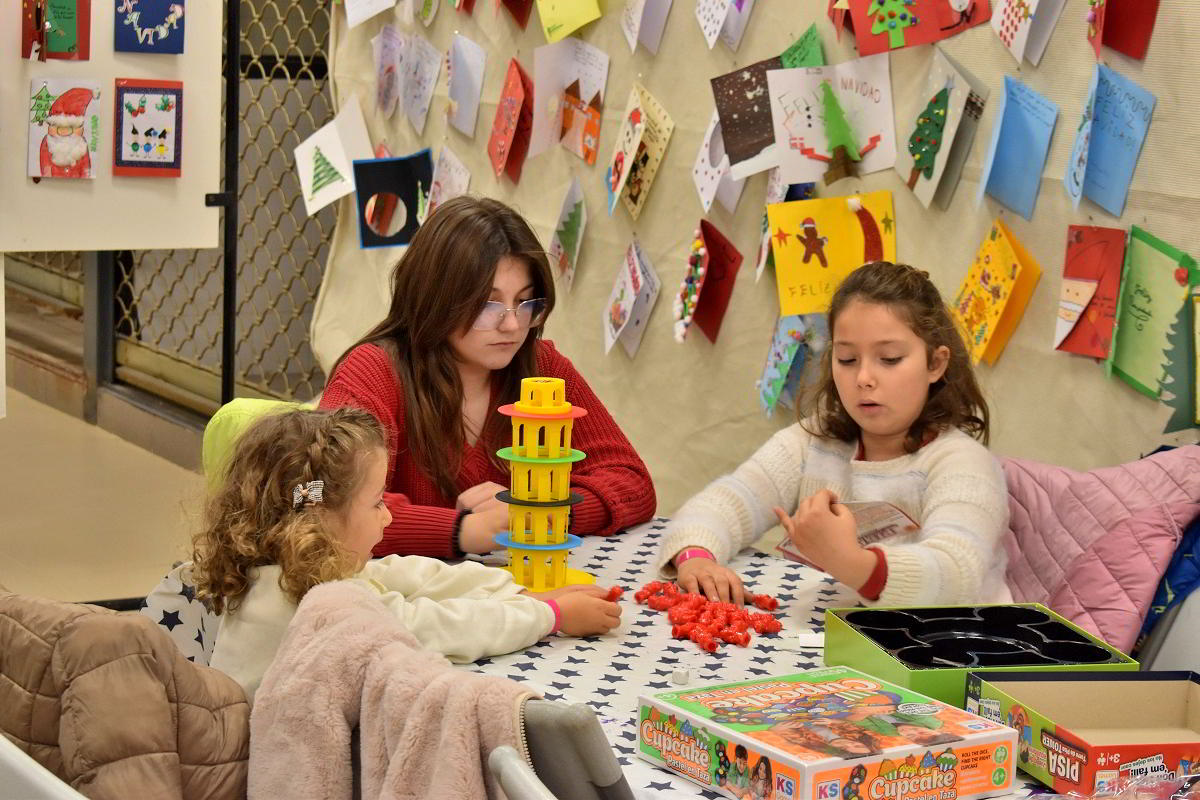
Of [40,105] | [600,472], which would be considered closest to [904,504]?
[600,472]

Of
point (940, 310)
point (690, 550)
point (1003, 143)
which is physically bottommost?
point (690, 550)

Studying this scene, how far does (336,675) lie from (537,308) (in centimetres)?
100

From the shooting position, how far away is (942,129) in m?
2.61

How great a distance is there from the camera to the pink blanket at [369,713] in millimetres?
1266

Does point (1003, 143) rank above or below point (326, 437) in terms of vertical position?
above

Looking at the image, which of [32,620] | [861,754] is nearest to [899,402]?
[861,754]

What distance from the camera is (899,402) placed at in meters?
2.07

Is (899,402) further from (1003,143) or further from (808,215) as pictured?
(808,215)

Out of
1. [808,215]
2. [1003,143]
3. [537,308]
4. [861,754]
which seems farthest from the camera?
[808,215]

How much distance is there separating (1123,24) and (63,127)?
2.10m

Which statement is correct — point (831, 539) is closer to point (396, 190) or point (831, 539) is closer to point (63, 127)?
point (63, 127)

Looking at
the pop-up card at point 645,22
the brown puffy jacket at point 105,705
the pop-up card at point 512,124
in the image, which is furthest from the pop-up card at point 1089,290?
the pop-up card at point 512,124

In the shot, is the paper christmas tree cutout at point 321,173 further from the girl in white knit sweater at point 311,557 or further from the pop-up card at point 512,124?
the girl in white knit sweater at point 311,557

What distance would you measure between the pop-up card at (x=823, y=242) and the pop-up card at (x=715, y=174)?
163 millimetres
